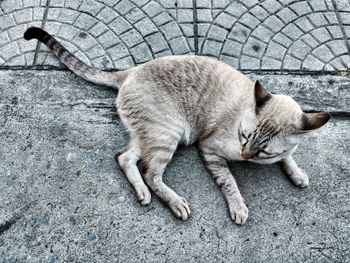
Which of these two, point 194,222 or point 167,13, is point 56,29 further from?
point 194,222

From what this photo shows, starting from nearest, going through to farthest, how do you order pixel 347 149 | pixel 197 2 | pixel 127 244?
pixel 127 244 < pixel 347 149 < pixel 197 2

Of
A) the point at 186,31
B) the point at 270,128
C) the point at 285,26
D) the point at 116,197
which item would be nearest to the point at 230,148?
the point at 270,128

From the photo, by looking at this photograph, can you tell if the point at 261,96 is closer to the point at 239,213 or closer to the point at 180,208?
the point at 239,213

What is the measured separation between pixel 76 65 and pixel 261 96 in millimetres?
1847

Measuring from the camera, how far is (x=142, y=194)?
3.28 metres

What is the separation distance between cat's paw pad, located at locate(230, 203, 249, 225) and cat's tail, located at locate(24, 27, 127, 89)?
5.05ft

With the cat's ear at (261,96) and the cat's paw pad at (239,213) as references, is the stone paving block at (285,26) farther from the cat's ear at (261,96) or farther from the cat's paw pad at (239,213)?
the cat's paw pad at (239,213)

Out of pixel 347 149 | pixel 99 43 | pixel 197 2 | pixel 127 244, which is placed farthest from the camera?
pixel 197 2

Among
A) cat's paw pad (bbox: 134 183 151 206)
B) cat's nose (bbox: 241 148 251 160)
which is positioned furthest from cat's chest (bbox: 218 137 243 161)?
cat's paw pad (bbox: 134 183 151 206)

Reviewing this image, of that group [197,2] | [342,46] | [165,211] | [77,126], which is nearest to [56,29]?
[77,126]

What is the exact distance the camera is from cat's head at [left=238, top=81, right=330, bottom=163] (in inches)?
112

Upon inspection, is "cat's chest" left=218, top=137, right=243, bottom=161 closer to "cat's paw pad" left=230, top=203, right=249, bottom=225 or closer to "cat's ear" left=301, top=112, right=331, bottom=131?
"cat's paw pad" left=230, top=203, right=249, bottom=225

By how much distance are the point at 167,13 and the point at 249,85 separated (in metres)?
1.53

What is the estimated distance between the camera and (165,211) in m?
3.29
